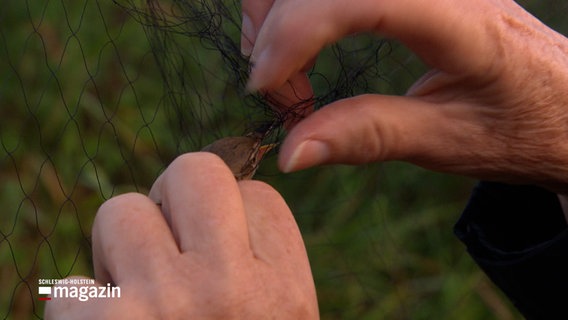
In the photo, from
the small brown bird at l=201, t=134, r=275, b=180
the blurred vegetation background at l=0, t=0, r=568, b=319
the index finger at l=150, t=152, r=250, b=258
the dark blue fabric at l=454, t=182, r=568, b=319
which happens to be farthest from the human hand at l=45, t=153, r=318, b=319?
the blurred vegetation background at l=0, t=0, r=568, b=319

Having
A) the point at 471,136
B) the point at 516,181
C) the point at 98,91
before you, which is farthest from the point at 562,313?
the point at 98,91

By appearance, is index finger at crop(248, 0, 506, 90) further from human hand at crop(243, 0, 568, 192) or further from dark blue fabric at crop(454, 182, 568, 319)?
dark blue fabric at crop(454, 182, 568, 319)

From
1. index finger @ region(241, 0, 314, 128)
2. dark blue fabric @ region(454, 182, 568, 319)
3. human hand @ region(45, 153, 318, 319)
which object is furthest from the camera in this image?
dark blue fabric @ region(454, 182, 568, 319)

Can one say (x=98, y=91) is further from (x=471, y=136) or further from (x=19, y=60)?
(x=471, y=136)

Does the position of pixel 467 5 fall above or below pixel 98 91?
above

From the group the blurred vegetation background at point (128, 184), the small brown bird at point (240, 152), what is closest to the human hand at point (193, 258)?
the small brown bird at point (240, 152)

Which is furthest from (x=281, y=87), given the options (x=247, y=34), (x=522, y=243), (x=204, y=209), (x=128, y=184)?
(x=128, y=184)

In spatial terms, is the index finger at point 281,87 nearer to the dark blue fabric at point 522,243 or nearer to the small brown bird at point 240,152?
the small brown bird at point 240,152

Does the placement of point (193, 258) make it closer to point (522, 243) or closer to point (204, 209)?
point (204, 209)
